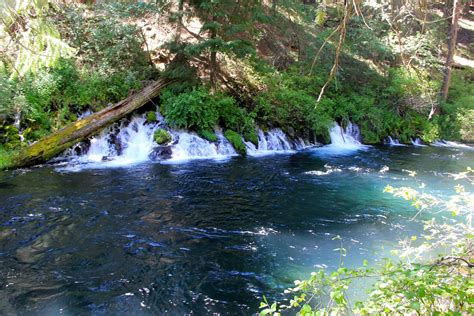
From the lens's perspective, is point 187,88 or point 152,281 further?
point 187,88

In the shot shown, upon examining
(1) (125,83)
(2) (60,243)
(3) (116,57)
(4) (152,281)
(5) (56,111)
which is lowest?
(4) (152,281)

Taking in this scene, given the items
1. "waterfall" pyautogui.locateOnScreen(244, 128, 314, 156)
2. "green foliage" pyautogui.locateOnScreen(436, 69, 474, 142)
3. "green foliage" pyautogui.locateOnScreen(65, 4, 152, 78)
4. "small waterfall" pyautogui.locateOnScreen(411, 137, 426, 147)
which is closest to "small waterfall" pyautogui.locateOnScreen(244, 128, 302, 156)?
"waterfall" pyautogui.locateOnScreen(244, 128, 314, 156)

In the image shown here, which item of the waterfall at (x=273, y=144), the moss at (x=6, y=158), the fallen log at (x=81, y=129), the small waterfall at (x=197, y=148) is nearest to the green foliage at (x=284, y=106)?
the waterfall at (x=273, y=144)

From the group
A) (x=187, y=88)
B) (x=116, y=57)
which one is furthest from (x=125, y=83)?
(x=187, y=88)

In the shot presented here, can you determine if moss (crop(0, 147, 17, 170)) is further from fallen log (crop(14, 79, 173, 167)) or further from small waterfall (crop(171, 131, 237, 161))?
small waterfall (crop(171, 131, 237, 161))

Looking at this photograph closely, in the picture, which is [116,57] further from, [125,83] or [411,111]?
[411,111]

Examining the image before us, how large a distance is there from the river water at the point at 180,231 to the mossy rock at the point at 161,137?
1.54 m

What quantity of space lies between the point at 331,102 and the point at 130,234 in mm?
14384

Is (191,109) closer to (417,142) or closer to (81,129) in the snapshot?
(81,129)

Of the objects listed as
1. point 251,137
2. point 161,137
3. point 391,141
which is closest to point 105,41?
point 161,137

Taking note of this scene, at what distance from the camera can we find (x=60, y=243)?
6.63m

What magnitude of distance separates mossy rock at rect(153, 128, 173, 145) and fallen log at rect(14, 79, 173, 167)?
1.38 meters

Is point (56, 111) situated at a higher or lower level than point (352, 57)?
lower

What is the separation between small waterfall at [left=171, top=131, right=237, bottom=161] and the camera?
1399 centimetres
